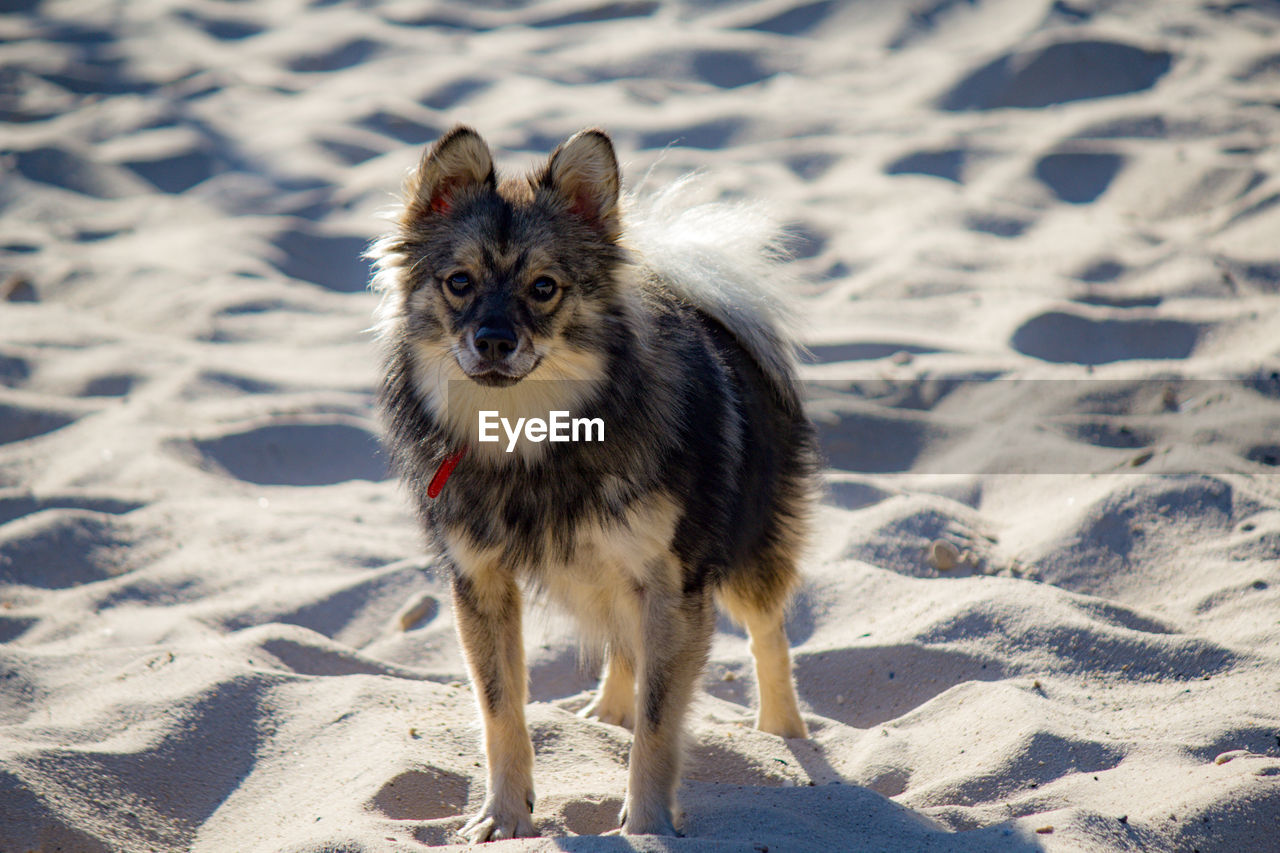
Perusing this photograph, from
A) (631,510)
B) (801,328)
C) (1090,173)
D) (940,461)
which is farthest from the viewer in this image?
(1090,173)

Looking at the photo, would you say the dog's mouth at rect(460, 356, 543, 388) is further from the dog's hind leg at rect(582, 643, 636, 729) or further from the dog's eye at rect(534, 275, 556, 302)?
the dog's hind leg at rect(582, 643, 636, 729)

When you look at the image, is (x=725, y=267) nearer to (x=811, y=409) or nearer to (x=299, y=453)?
(x=811, y=409)

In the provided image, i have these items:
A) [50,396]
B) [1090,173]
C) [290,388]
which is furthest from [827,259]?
[50,396]

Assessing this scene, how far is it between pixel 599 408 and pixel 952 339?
12.7 feet

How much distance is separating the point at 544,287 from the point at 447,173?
1.46 ft

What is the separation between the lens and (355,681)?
11.5 feet

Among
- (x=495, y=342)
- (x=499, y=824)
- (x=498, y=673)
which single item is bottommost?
(x=499, y=824)

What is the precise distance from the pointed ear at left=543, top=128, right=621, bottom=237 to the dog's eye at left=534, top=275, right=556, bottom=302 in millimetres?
280

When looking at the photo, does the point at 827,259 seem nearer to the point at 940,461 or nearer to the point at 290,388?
the point at 940,461

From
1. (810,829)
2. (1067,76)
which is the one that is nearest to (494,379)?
(810,829)

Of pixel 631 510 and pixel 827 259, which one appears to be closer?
pixel 631 510

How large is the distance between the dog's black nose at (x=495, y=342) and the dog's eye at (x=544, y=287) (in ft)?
0.62

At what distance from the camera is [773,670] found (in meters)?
3.47

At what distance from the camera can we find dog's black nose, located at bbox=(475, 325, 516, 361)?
2.66 m
